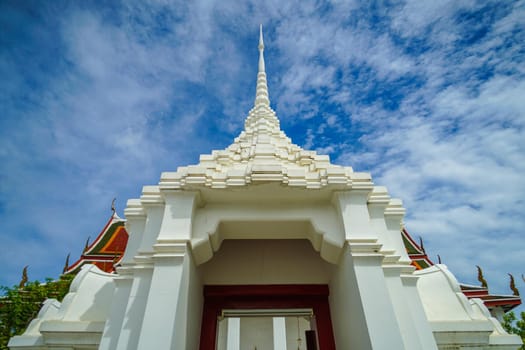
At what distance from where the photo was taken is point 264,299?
4.45 metres

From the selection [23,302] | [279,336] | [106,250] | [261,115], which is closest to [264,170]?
[261,115]

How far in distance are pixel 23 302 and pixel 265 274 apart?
10.9 m

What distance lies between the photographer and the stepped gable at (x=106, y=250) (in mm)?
12789

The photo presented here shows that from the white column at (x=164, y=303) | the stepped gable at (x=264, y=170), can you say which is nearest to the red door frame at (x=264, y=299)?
the white column at (x=164, y=303)

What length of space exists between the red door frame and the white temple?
0.05ft

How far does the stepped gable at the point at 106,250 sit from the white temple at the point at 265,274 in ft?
29.6

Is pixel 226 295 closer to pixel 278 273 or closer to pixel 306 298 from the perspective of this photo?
pixel 278 273

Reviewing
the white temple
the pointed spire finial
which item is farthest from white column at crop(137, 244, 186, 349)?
the pointed spire finial

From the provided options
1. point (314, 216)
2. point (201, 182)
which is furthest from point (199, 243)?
point (314, 216)

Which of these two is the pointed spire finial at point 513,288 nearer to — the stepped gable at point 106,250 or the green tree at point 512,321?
the green tree at point 512,321

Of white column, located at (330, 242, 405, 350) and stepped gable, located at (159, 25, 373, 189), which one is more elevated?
stepped gable, located at (159, 25, 373, 189)

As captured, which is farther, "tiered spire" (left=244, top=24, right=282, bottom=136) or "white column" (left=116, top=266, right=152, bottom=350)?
"tiered spire" (left=244, top=24, right=282, bottom=136)

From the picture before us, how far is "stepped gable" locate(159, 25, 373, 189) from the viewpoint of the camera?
11.0ft

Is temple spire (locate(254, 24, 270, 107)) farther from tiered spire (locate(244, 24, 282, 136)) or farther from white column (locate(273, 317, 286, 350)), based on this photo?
white column (locate(273, 317, 286, 350))
